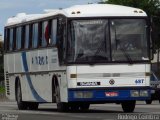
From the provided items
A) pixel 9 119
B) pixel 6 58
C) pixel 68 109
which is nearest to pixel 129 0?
pixel 6 58

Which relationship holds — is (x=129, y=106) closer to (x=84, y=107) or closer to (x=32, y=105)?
(x=84, y=107)

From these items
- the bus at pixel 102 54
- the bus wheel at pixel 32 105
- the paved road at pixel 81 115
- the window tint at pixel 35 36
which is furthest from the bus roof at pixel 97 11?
the bus wheel at pixel 32 105

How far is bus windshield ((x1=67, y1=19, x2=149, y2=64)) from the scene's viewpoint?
24875mm

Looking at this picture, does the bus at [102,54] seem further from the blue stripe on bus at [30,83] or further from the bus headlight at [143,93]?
the blue stripe on bus at [30,83]

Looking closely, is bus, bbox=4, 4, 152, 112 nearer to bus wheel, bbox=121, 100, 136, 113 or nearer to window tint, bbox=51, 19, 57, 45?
window tint, bbox=51, 19, 57, 45

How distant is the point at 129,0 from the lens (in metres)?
70.2

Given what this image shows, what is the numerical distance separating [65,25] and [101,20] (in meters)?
1.15

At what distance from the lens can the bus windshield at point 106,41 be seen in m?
24.9

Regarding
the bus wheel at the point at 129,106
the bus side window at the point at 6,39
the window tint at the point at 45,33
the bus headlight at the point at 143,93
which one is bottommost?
the bus wheel at the point at 129,106

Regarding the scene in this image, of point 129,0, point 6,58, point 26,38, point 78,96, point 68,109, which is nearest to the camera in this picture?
point 78,96

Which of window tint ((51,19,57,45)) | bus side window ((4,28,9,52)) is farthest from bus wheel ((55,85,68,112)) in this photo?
bus side window ((4,28,9,52))

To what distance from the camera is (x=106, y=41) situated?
2503cm

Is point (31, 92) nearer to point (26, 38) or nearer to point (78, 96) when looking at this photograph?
point (26, 38)

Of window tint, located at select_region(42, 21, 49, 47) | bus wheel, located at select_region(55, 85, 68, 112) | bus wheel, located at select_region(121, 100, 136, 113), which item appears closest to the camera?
bus wheel, located at select_region(55, 85, 68, 112)
